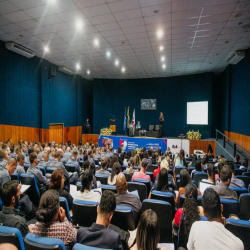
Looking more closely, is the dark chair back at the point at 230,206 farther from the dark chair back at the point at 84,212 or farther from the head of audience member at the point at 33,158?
the head of audience member at the point at 33,158

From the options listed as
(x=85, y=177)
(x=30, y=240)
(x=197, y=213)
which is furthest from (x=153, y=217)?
(x=85, y=177)

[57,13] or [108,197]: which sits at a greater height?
[57,13]

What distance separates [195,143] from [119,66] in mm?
6917

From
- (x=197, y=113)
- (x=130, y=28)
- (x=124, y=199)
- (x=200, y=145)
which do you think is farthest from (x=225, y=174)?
(x=197, y=113)

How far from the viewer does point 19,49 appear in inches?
325

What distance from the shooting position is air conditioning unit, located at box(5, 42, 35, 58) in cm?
795

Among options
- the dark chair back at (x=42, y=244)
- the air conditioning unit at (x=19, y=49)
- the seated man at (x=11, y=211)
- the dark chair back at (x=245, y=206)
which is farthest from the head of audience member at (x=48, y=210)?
the air conditioning unit at (x=19, y=49)

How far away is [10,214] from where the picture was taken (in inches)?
72.0

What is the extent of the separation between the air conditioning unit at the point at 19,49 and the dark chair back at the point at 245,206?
955 centimetres

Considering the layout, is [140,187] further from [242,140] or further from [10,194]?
[242,140]

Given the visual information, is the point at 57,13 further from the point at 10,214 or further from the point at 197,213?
the point at 197,213

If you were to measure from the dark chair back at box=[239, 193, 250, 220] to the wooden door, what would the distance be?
1056 cm

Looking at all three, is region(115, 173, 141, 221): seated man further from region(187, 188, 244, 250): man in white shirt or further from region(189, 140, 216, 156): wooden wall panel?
region(189, 140, 216, 156): wooden wall panel

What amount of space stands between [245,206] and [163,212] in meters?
1.35
